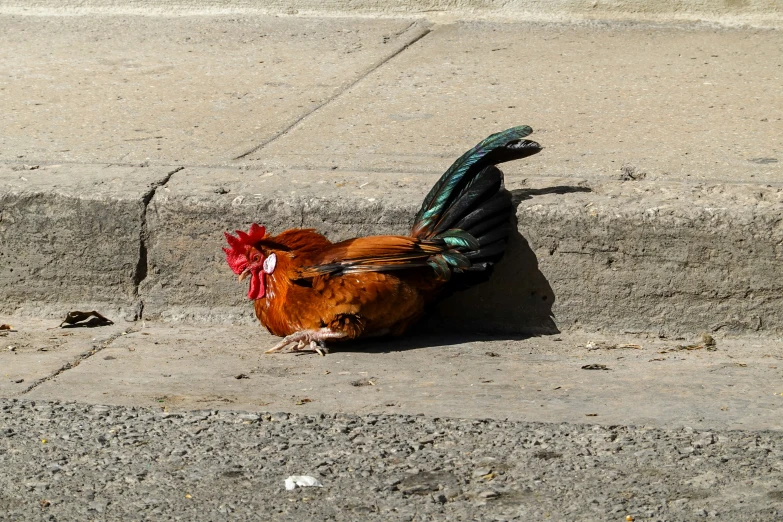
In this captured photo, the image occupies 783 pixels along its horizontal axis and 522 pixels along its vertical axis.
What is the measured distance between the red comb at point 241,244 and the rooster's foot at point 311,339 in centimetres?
34

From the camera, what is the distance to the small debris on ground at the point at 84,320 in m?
4.63

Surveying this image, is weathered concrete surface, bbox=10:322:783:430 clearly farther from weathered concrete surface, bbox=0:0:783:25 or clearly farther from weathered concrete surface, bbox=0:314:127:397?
weathered concrete surface, bbox=0:0:783:25

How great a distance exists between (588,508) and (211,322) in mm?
2153

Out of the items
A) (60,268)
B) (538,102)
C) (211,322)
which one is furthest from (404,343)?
(538,102)

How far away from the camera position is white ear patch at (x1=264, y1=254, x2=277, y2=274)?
4.27m

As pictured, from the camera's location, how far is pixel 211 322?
4641 mm

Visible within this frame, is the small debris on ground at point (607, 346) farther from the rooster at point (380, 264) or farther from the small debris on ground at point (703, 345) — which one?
the rooster at point (380, 264)

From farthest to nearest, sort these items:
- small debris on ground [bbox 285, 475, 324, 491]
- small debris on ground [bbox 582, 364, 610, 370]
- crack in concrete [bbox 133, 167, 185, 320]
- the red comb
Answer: crack in concrete [bbox 133, 167, 185, 320] < the red comb < small debris on ground [bbox 582, 364, 610, 370] < small debris on ground [bbox 285, 475, 324, 491]

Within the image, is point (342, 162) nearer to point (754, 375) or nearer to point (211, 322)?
point (211, 322)

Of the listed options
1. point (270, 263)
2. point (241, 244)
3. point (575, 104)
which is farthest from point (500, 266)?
point (575, 104)

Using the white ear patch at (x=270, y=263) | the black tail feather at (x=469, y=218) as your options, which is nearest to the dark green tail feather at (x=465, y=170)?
the black tail feather at (x=469, y=218)

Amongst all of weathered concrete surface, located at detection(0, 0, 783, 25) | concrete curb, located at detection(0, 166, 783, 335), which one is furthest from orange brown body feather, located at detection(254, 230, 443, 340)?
weathered concrete surface, located at detection(0, 0, 783, 25)

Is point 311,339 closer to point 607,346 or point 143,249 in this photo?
point 143,249

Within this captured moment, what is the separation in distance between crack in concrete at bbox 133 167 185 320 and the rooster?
0.42m
